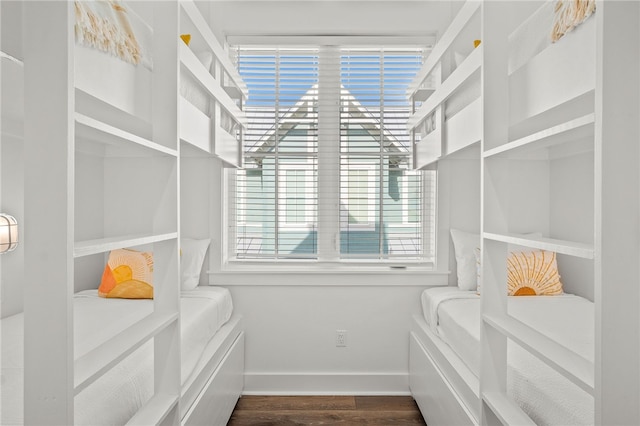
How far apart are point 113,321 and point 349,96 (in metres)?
2.11

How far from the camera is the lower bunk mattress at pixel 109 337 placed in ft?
3.98

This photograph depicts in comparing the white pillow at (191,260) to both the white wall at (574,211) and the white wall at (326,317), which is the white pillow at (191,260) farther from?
the white wall at (574,211)

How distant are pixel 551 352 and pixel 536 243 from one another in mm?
309

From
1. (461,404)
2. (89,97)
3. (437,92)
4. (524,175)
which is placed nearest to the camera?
(89,97)

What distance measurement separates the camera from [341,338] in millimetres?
2889

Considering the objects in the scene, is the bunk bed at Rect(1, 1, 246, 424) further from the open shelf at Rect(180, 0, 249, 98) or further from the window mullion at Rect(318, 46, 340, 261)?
the window mullion at Rect(318, 46, 340, 261)

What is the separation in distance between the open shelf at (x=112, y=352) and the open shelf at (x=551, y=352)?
3.85 feet

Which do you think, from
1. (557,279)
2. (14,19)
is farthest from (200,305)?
(557,279)

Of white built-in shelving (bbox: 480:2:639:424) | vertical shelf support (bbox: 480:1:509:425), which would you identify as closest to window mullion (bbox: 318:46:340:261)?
white built-in shelving (bbox: 480:2:639:424)

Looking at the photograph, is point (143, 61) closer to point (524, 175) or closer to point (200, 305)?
point (200, 305)

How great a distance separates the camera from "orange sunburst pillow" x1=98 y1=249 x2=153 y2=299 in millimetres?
2479

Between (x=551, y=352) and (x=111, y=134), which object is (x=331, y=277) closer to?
(x=551, y=352)

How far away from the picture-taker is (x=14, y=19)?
3.10 feet

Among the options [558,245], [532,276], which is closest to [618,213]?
[558,245]
